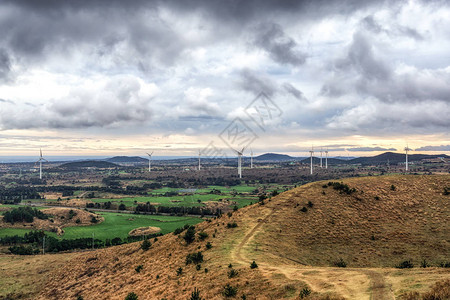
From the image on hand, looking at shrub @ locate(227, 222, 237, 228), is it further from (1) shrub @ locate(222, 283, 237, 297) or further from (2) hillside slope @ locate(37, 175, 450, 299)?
(1) shrub @ locate(222, 283, 237, 297)

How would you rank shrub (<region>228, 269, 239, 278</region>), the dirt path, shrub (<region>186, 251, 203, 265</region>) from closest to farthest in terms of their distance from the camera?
the dirt path, shrub (<region>228, 269, 239, 278</region>), shrub (<region>186, 251, 203, 265</region>)

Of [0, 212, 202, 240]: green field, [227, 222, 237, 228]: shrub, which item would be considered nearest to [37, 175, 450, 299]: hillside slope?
[227, 222, 237, 228]: shrub

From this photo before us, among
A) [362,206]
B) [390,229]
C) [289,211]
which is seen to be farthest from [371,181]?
[289,211]

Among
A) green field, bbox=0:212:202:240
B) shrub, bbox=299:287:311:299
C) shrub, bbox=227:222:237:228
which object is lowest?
green field, bbox=0:212:202:240

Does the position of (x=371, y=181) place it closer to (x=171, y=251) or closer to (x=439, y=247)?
(x=439, y=247)

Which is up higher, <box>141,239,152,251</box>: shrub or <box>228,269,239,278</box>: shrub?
<box>228,269,239,278</box>: shrub

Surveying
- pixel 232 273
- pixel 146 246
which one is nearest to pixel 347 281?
pixel 232 273

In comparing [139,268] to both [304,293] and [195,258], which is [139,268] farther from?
[304,293]
